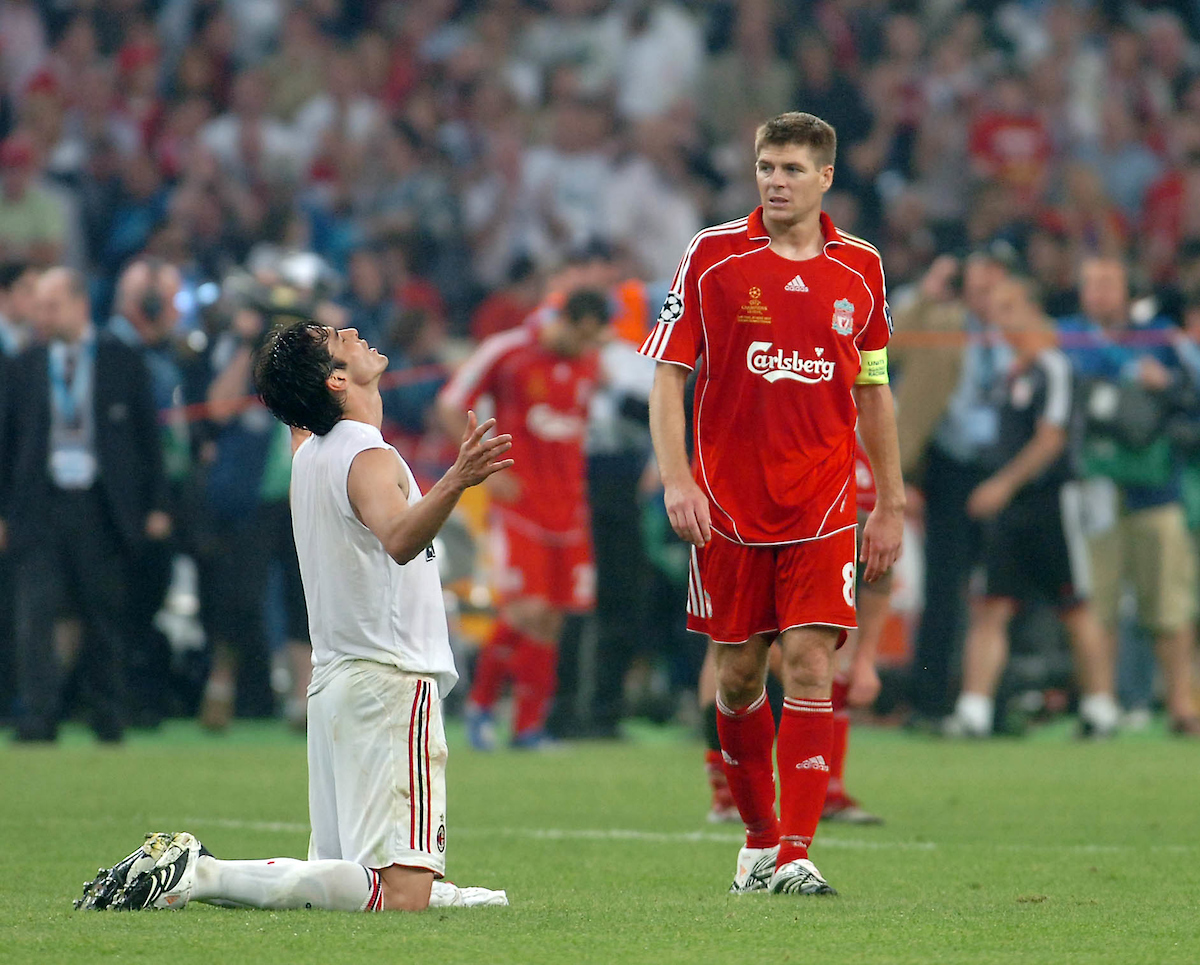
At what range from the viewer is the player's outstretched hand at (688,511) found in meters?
6.48

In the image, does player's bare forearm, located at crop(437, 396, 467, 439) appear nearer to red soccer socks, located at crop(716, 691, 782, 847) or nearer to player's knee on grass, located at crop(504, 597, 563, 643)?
player's knee on grass, located at crop(504, 597, 563, 643)

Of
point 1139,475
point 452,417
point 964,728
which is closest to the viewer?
point 452,417

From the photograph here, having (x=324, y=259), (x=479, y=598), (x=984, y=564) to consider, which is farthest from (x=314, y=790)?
(x=324, y=259)

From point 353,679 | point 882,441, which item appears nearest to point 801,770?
point 882,441

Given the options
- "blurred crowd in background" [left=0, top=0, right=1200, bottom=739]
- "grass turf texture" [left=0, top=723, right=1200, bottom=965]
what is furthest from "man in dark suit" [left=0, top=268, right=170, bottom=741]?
"grass turf texture" [left=0, top=723, right=1200, bottom=965]

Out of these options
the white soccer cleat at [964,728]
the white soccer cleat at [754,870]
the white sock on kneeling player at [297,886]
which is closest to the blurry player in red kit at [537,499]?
the white soccer cleat at [964,728]

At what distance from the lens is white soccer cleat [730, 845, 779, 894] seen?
6.61 metres

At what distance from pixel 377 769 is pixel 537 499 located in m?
Answer: 7.15

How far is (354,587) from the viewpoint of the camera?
235 inches

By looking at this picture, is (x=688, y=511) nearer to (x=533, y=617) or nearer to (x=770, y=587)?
(x=770, y=587)

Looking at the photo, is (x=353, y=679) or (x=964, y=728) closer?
(x=353, y=679)

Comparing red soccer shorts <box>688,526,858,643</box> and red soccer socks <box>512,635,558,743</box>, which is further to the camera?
red soccer socks <box>512,635,558,743</box>

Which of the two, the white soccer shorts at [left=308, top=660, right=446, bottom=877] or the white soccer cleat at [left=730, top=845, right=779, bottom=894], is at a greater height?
the white soccer shorts at [left=308, top=660, right=446, bottom=877]

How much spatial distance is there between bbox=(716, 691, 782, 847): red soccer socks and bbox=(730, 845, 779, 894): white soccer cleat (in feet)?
0.32
